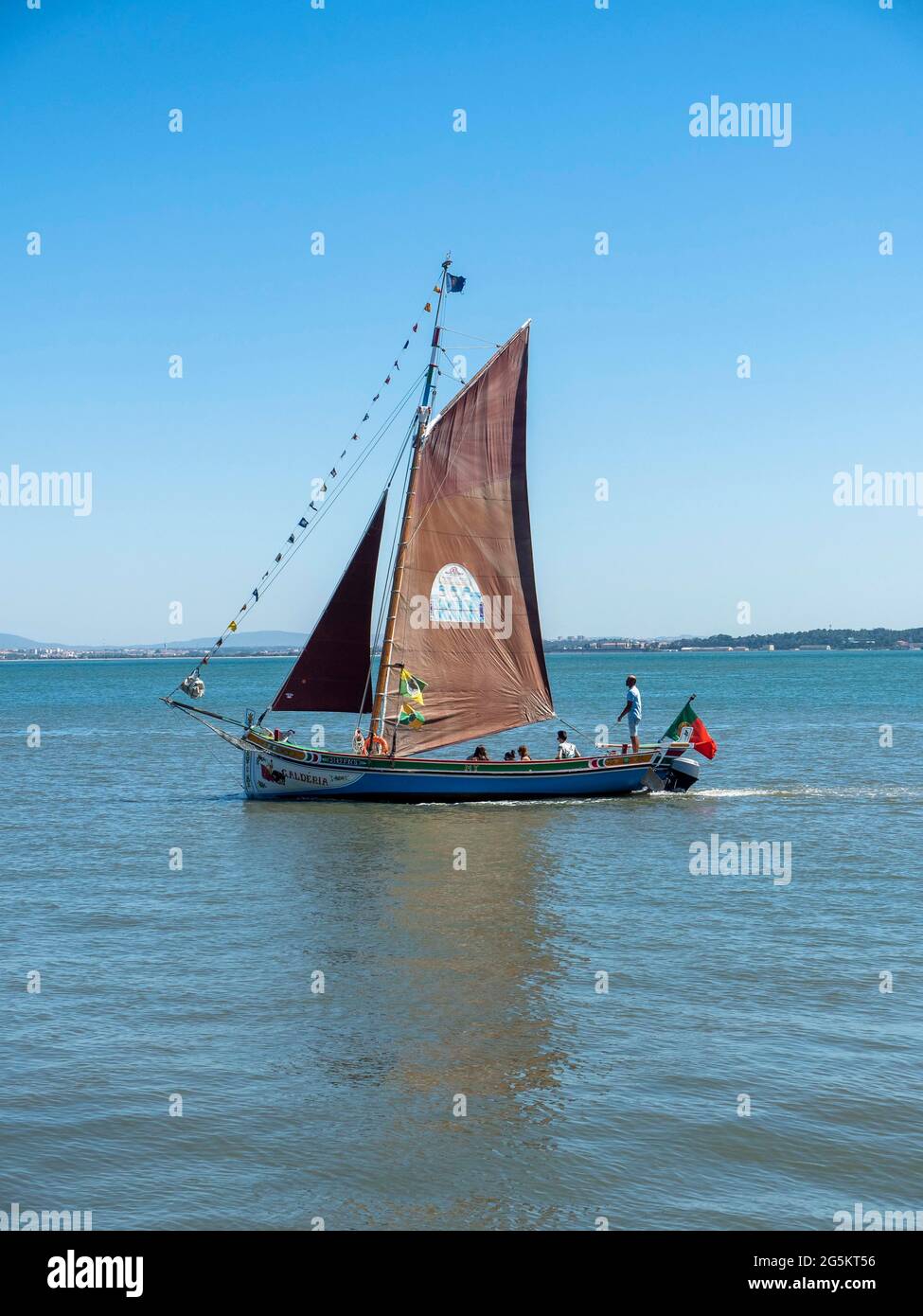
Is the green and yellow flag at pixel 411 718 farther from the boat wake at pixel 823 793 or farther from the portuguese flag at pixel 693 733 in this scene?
the boat wake at pixel 823 793

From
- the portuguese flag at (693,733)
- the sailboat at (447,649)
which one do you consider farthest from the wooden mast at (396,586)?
the portuguese flag at (693,733)

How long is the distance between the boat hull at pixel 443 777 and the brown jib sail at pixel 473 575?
158 centimetres

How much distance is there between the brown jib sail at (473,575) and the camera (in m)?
41.2

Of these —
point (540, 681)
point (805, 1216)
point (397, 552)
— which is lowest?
point (805, 1216)

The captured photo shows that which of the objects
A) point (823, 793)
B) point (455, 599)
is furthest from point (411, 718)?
point (823, 793)

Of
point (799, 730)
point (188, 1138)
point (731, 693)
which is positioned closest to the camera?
point (188, 1138)

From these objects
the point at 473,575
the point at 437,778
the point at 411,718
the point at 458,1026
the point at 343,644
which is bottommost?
the point at 458,1026

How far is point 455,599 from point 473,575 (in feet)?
3.69

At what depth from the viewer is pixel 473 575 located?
42312 mm

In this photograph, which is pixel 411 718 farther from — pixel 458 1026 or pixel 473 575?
pixel 458 1026

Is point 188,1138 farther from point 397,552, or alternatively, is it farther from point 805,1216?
point 397,552

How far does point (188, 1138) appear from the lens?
13891 millimetres

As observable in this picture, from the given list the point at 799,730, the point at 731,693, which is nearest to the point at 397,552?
the point at 799,730
